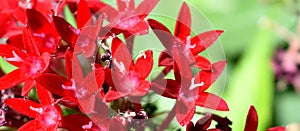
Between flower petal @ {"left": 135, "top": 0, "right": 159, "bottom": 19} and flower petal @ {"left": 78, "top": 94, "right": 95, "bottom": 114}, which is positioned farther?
flower petal @ {"left": 135, "top": 0, "right": 159, "bottom": 19}

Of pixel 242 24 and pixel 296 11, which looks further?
pixel 242 24

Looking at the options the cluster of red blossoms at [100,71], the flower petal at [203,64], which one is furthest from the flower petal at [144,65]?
the flower petal at [203,64]

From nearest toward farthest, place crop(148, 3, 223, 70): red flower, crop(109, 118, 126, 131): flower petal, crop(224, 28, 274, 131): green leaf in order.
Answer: crop(109, 118, 126, 131): flower petal → crop(148, 3, 223, 70): red flower → crop(224, 28, 274, 131): green leaf

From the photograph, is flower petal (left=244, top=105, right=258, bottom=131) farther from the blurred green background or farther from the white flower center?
the blurred green background

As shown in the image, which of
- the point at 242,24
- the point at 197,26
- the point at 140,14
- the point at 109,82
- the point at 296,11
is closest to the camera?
the point at 109,82

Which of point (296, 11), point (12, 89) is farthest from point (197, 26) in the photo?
point (12, 89)

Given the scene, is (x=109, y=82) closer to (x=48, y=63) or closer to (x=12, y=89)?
(x=48, y=63)

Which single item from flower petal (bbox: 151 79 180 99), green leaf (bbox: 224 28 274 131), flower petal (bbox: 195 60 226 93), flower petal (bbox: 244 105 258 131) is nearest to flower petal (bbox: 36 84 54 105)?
flower petal (bbox: 151 79 180 99)
